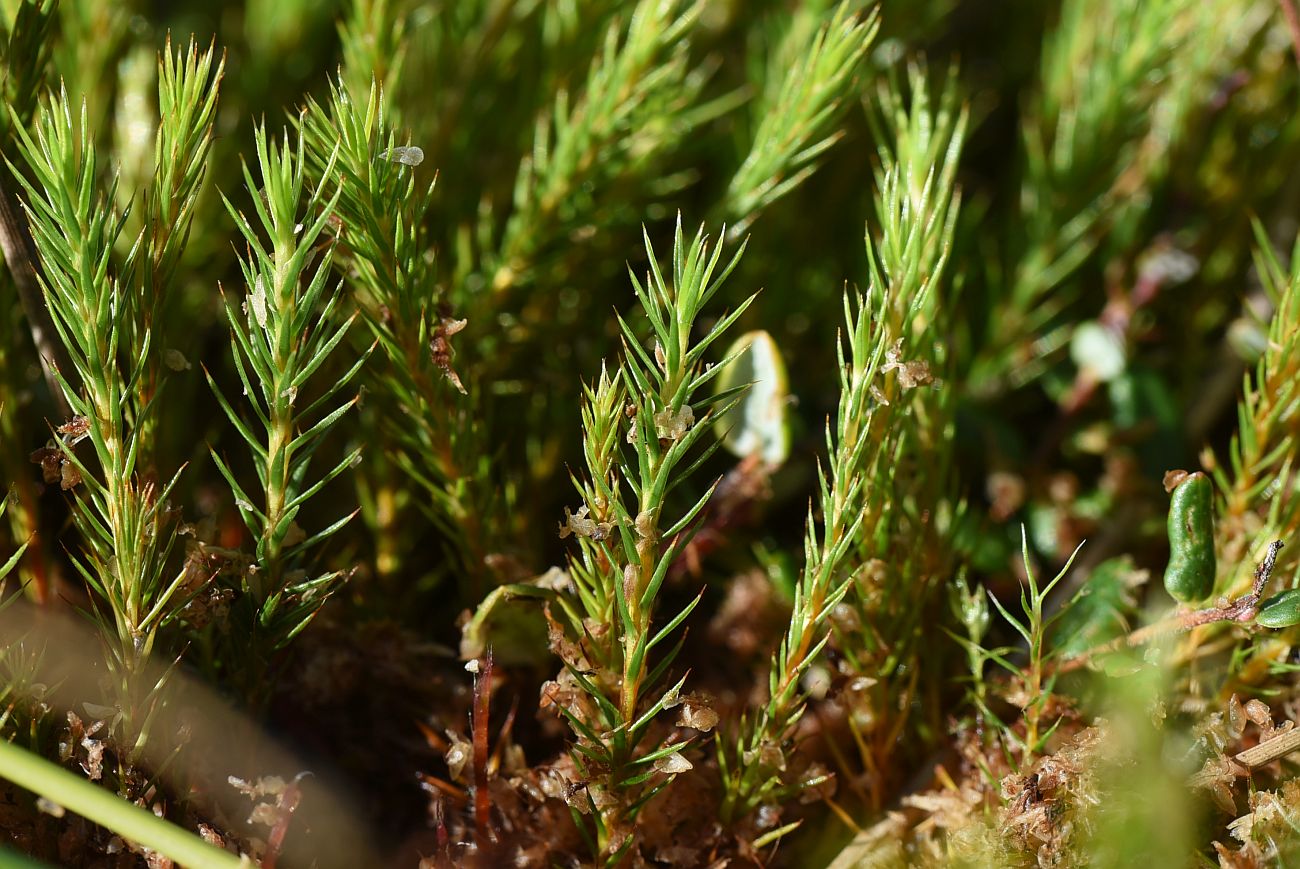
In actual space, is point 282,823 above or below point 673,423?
below

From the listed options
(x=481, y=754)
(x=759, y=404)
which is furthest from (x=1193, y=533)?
(x=481, y=754)

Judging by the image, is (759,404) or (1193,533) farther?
(759,404)

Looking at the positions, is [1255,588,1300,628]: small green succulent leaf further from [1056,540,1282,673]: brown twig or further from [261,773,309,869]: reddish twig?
[261,773,309,869]: reddish twig

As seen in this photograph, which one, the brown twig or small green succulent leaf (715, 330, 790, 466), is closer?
→ the brown twig

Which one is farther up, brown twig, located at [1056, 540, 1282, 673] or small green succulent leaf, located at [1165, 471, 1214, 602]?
small green succulent leaf, located at [1165, 471, 1214, 602]

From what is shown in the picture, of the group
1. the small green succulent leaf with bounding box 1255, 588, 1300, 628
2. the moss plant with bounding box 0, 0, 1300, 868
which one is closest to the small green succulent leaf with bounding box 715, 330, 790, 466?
the moss plant with bounding box 0, 0, 1300, 868

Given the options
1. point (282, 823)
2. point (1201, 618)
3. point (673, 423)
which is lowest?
point (282, 823)

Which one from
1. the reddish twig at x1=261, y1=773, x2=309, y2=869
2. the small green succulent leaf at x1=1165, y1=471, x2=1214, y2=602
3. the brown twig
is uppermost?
the small green succulent leaf at x1=1165, y1=471, x2=1214, y2=602

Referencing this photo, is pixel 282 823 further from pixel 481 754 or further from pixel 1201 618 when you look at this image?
pixel 1201 618
